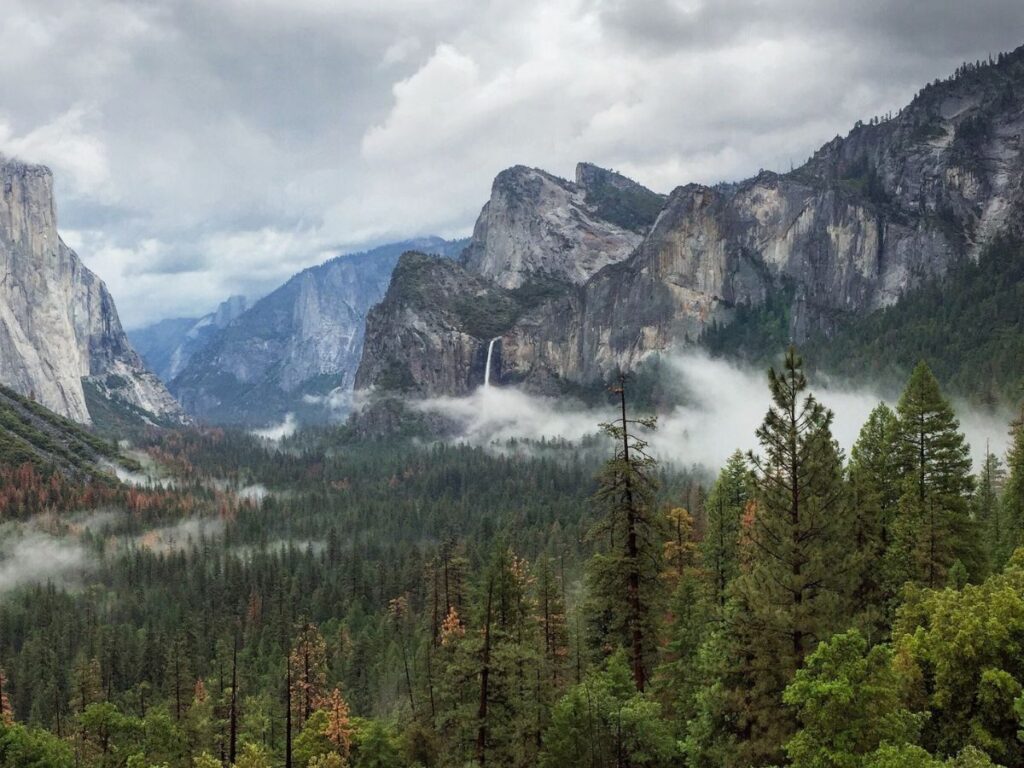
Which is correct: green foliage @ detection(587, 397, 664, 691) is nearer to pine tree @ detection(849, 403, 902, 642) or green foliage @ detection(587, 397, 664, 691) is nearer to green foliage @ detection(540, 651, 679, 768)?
green foliage @ detection(540, 651, 679, 768)

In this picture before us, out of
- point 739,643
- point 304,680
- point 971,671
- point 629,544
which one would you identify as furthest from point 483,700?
point 304,680

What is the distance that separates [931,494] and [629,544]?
17.7m

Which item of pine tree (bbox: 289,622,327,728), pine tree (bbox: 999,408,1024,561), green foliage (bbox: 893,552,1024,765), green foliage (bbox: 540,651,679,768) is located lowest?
pine tree (bbox: 289,622,327,728)

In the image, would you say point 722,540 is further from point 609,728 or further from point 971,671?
point 971,671

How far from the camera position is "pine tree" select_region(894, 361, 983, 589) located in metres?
37.0

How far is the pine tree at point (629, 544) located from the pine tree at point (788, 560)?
5619 mm

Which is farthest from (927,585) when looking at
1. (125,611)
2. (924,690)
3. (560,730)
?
(125,611)

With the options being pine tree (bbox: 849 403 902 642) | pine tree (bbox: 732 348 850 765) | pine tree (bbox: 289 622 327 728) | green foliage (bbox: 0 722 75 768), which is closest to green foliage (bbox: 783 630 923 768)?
pine tree (bbox: 732 348 850 765)

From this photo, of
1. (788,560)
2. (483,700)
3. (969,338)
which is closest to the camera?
(788,560)

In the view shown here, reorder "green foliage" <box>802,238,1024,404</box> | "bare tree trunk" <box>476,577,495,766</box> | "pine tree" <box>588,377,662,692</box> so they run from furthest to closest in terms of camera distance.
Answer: "green foliage" <box>802,238,1024,404</box> < "bare tree trunk" <box>476,577,495,766</box> < "pine tree" <box>588,377,662,692</box>

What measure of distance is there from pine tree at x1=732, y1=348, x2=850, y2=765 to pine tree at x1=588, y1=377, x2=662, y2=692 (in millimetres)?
5619

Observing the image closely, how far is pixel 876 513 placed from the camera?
40.6 meters

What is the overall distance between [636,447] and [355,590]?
121m

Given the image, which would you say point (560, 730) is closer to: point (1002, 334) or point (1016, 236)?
point (1002, 334)
